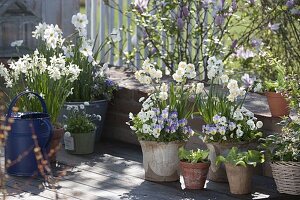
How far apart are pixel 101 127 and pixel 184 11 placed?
1.25 meters

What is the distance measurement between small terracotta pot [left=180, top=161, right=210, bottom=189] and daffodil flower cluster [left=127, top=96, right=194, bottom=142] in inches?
9.3

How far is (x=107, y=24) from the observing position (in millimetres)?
8641

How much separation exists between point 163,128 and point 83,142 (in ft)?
3.42

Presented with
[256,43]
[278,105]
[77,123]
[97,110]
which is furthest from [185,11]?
[278,105]

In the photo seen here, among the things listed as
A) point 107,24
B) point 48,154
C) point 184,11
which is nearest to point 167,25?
point 184,11

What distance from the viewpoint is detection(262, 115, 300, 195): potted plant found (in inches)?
223

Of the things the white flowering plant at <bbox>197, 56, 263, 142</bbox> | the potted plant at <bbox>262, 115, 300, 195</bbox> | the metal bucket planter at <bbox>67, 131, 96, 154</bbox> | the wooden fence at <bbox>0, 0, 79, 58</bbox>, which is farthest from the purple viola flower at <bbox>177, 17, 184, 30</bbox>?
the potted plant at <bbox>262, 115, 300, 195</bbox>

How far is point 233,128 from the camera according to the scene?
5.94 meters

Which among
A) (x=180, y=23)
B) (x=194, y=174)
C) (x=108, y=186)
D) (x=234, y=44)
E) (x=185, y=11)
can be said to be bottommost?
(x=108, y=186)

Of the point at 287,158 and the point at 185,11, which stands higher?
the point at 185,11

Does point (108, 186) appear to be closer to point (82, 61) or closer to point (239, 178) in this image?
point (239, 178)

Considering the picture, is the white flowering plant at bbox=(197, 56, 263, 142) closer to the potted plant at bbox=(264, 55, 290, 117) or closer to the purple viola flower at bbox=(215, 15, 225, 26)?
the potted plant at bbox=(264, 55, 290, 117)

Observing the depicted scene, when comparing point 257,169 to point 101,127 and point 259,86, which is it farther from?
point 101,127

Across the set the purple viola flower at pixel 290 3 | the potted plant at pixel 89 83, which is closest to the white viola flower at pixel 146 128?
the potted plant at pixel 89 83
